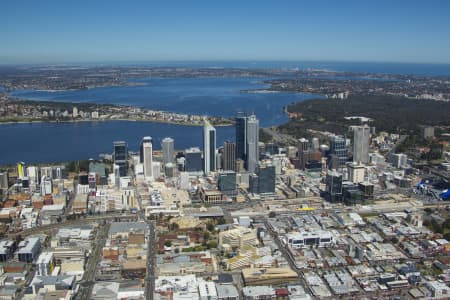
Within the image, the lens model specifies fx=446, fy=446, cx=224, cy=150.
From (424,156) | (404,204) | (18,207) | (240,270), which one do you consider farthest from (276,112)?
(240,270)

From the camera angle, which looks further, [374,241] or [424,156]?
[424,156]

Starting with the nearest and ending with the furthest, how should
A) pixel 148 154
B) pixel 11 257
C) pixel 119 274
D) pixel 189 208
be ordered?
pixel 119 274, pixel 11 257, pixel 189 208, pixel 148 154

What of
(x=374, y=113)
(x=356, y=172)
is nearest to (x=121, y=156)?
(x=356, y=172)

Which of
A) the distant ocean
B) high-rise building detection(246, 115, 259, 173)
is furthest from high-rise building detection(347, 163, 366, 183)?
the distant ocean

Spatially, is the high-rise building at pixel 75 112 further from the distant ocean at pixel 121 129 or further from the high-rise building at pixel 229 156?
the high-rise building at pixel 229 156

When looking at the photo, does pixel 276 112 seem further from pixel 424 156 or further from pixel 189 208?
pixel 189 208
